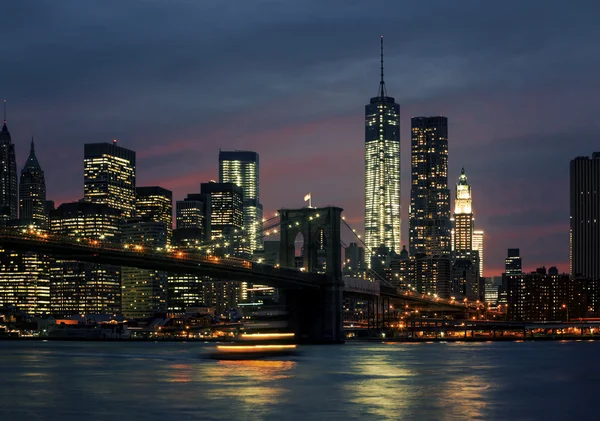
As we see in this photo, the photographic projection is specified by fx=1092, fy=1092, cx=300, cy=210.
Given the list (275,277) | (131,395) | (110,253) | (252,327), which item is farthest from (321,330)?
(131,395)

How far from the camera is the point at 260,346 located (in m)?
73.9

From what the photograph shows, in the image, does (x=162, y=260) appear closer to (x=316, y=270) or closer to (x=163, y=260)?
(x=163, y=260)

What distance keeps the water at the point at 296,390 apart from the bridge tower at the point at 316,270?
2585 centimetres

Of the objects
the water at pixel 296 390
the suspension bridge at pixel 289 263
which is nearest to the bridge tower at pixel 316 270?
the suspension bridge at pixel 289 263

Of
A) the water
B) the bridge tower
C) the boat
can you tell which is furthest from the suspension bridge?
the boat

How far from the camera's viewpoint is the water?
40844 millimetres

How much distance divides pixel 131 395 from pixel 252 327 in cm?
2733

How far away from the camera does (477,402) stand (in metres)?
45.6

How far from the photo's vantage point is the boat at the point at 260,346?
243 feet

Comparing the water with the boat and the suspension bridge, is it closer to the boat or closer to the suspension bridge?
the boat

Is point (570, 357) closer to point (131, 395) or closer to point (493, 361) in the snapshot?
point (493, 361)

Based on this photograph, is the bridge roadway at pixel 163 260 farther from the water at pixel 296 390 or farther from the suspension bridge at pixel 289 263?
the water at pixel 296 390

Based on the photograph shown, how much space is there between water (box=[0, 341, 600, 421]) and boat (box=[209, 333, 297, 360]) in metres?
1.12

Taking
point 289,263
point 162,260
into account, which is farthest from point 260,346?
point 289,263
